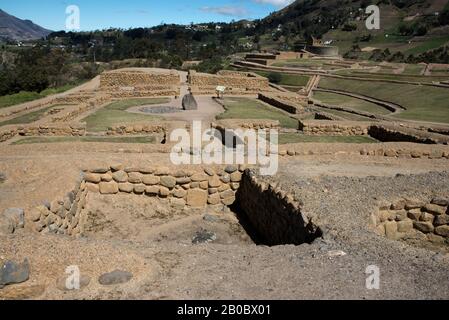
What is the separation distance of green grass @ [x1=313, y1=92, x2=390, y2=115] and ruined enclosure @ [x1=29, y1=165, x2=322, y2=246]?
904 inches

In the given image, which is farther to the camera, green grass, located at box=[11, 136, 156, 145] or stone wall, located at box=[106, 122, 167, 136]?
stone wall, located at box=[106, 122, 167, 136]

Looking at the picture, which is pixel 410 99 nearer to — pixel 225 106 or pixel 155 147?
pixel 225 106

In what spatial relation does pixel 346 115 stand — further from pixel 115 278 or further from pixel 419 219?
pixel 115 278

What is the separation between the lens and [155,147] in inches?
425

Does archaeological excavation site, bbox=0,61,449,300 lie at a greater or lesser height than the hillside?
lesser

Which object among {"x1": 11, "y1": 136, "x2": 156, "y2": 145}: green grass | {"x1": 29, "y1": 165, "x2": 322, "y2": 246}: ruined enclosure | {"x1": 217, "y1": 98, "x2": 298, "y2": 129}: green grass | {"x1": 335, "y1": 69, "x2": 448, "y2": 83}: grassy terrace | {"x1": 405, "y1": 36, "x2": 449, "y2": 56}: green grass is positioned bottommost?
{"x1": 29, "y1": 165, "x2": 322, "y2": 246}: ruined enclosure

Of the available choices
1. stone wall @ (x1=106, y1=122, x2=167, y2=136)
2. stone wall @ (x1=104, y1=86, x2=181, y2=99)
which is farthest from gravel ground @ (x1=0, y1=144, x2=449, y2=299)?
stone wall @ (x1=104, y1=86, x2=181, y2=99)

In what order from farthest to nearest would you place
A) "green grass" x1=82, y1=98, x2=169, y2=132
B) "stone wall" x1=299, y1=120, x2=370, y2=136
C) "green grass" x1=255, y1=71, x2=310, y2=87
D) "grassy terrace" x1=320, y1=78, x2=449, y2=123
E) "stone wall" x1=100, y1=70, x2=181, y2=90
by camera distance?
"green grass" x1=255, y1=71, x2=310, y2=87 → "stone wall" x1=100, y1=70, x2=181, y2=90 → "grassy terrace" x1=320, y1=78, x2=449, y2=123 → "green grass" x1=82, y1=98, x2=169, y2=132 → "stone wall" x1=299, y1=120, x2=370, y2=136

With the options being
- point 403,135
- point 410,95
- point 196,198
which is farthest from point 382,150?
point 410,95

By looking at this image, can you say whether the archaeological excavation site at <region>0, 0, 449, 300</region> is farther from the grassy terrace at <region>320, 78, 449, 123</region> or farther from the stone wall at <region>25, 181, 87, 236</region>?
the grassy terrace at <region>320, 78, 449, 123</region>

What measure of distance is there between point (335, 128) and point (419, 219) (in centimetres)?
988
